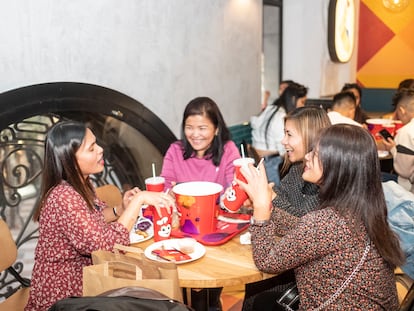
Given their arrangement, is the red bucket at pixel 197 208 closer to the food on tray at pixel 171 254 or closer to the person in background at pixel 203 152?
the food on tray at pixel 171 254

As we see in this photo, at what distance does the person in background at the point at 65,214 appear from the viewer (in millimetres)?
1823

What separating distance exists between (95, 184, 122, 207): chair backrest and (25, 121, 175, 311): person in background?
2.27 feet

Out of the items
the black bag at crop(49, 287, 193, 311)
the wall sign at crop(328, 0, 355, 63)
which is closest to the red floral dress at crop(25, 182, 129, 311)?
the black bag at crop(49, 287, 193, 311)

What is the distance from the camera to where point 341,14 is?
660 cm

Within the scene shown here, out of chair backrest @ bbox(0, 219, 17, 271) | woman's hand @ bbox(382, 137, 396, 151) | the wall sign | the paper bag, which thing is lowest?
chair backrest @ bbox(0, 219, 17, 271)

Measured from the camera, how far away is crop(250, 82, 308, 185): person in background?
4840 millimetres

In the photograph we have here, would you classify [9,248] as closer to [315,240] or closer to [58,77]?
[58,77]

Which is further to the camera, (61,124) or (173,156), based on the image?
(173,156)

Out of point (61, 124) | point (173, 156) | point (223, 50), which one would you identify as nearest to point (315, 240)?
point (61, 124)

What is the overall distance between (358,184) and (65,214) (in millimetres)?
1120

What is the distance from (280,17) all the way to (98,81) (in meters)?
4.18

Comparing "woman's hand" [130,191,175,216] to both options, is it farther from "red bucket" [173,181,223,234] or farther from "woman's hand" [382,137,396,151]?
"woman's hand" [382,137,396,151]

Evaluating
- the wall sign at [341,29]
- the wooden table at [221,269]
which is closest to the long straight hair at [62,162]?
the wooden table at [221,269]

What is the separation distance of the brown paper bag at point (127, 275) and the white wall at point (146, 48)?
5.16ft
